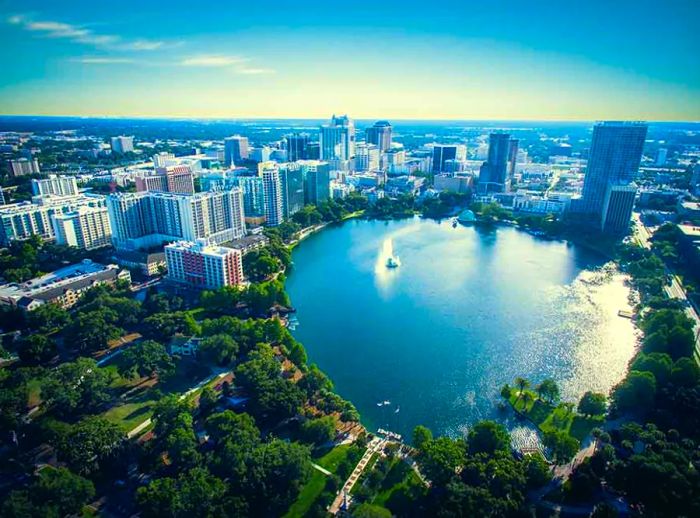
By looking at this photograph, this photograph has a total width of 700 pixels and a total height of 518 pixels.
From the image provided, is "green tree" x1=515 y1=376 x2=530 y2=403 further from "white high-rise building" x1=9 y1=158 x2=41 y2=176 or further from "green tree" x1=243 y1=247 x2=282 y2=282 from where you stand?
"white high-rise building" x1=9 y1=158 x2=41 y2=176

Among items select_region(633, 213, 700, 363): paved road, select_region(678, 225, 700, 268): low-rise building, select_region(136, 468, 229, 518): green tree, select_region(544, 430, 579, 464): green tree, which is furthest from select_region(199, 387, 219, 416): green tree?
select_region(678, 225, 700, 268): low-rise building

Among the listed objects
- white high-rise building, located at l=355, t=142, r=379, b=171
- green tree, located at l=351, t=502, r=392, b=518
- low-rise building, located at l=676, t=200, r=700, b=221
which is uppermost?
white high-rise building, located at l=355, t=142, r=379, b=171

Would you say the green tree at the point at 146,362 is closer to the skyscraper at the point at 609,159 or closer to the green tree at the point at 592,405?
the green tree at the point at 592,405

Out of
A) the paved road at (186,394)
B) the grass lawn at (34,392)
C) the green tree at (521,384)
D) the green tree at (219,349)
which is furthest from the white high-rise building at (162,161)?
the green tree at (521,384)

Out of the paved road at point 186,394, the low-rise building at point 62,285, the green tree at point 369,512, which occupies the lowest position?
the paved road at point 186,394

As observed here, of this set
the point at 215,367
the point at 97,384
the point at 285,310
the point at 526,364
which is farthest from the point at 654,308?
the point at 97,384

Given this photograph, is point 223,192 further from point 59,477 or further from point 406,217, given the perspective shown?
point 59,477
